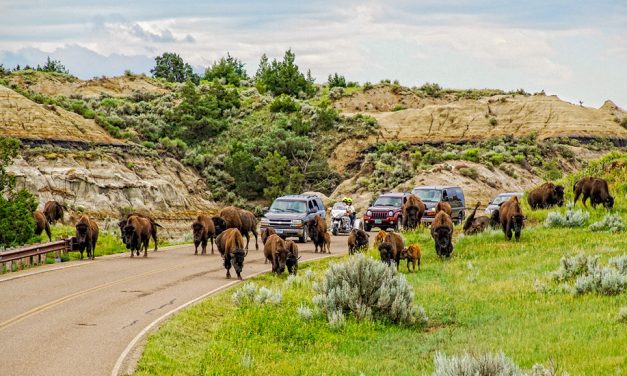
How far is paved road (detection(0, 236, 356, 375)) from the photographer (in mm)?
14633

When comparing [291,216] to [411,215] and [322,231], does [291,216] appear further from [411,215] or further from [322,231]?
[411,215]

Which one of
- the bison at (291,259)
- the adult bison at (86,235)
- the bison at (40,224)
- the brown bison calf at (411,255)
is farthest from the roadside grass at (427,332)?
the bison at (40,224)

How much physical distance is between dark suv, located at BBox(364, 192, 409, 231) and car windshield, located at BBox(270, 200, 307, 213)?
577 centimetres

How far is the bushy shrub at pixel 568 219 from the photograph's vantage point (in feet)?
97.1

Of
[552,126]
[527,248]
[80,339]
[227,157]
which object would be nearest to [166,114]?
[227,157]

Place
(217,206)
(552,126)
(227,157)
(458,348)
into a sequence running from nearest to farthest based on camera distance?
(458,348) → (217,206) → (227,157) → (552,126)

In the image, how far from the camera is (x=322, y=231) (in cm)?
3403

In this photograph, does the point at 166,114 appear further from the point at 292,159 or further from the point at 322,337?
the point at 322,337

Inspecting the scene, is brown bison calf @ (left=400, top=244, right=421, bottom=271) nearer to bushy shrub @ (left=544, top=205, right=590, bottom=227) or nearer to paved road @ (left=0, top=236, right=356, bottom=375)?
paved road @ (left=0, top=236, right=356, bottom=375)

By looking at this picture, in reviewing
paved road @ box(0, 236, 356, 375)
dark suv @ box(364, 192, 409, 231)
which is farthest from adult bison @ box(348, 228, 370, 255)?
dark suv @ box(364, 192, 409, 231)

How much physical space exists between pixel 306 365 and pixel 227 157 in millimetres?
61759

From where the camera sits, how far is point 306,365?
48.1 feet

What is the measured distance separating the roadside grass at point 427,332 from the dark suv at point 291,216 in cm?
1308

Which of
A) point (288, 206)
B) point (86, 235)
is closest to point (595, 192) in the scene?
point (288, 206)
